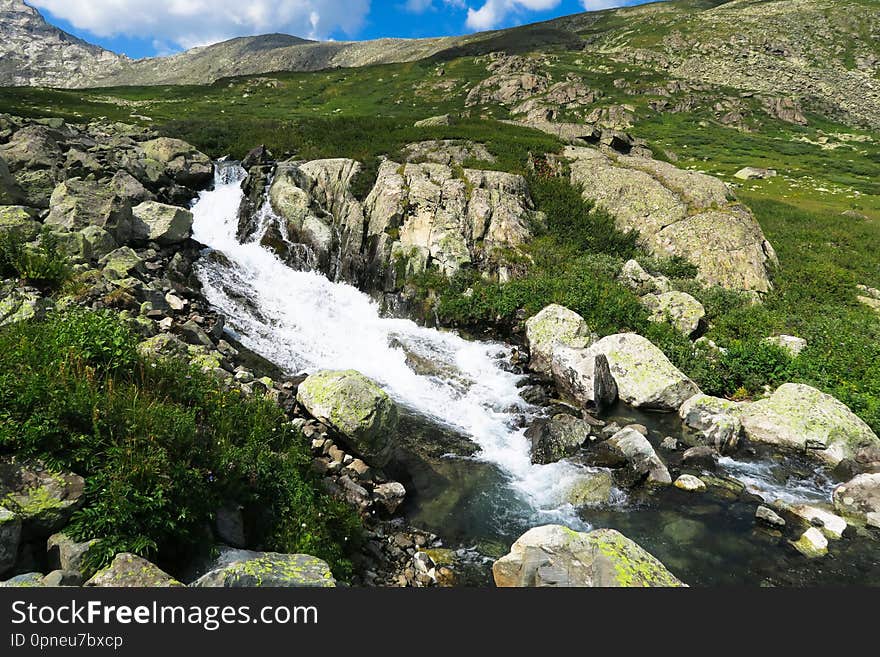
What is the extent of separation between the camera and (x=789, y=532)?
38.3ft

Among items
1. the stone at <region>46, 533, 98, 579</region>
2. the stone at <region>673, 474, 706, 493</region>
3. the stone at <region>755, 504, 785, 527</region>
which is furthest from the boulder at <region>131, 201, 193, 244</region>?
the stone at <region>755, 504, 785, 527</region>

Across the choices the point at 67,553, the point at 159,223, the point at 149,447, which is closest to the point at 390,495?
the point at 149,447

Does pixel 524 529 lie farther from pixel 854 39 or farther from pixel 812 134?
pixel 854 39

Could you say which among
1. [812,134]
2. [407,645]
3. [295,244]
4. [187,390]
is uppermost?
[812,134]

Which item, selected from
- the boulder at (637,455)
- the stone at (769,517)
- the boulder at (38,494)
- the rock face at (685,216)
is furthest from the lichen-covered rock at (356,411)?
the rock face at (685,216)

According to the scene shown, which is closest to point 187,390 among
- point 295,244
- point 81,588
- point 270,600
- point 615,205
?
point 81,588

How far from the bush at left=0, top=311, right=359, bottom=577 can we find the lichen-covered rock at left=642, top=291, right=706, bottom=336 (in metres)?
19.5

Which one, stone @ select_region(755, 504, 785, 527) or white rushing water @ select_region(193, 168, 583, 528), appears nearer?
stone @ select_region(755, 504, 785, 527)

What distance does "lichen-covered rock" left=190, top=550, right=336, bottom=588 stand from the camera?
18.6 feet

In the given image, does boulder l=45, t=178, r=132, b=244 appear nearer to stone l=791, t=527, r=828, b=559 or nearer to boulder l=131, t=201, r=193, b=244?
boulder l=131, t=201, r=193, b=244

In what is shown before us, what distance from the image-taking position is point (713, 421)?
15742 millimetres

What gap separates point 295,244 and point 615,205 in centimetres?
2345

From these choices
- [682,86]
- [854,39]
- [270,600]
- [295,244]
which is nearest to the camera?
[270,600]

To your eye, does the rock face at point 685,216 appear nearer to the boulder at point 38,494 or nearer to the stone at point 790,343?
the stone at point 790,343
